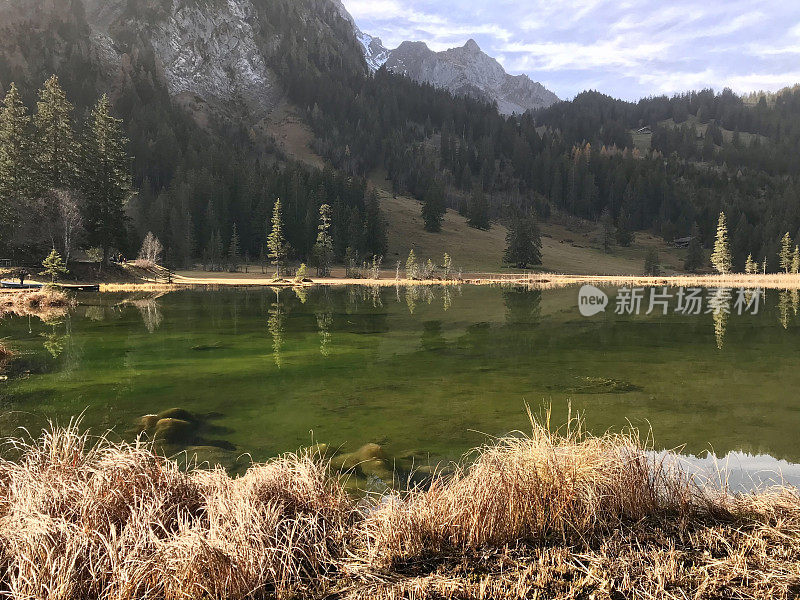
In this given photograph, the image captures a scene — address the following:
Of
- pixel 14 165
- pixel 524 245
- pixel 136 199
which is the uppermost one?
pixel 136 199

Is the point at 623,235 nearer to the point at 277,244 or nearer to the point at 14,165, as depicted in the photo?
the point at 277,244

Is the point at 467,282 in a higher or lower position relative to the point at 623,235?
lower

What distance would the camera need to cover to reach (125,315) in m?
31.2

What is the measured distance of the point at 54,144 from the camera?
55.8 meters

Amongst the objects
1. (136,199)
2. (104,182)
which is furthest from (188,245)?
(104,182)

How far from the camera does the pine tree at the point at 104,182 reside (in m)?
58.8

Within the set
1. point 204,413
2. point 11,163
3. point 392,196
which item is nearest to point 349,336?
point 204,413

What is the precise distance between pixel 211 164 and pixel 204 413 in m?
118

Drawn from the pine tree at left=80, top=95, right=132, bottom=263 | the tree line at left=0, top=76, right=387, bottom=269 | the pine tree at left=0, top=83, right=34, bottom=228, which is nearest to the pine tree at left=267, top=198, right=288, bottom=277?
the tree line at left=0, top=76, right=387, bottom=269

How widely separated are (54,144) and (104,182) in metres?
6.23

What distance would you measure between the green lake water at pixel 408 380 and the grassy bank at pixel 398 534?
2995 millimetres

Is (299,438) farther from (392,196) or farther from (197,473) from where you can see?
(392,196)

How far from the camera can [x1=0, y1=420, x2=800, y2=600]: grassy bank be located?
3.73 metres

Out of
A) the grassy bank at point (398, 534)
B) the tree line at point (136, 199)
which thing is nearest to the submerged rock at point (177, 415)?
the grassy bank at point (398, 534)
